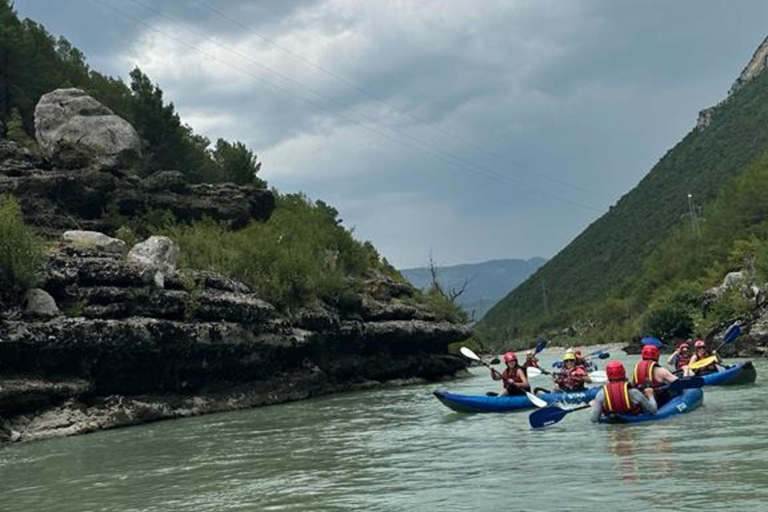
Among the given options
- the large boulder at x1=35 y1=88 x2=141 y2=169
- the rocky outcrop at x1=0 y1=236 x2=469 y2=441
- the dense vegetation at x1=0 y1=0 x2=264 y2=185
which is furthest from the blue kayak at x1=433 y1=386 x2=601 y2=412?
the dense vegetation at x1=0 y1=0 x2=264 y2=185

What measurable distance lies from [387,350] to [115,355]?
51.9 ft

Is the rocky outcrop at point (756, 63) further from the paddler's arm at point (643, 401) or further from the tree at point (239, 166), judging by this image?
the paddler's arm at point (643, 401)

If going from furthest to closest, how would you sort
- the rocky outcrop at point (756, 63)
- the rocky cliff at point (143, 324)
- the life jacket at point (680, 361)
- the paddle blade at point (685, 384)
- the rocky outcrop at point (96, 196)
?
1. the rocky outcrop at point (756, 63)
2. the rocky outcrop at point (96, 196)
3. the rocky cliff at point (143, 324)
4. the life jacket at point (680, 361)
5. the paddle blade at point (685, 384)

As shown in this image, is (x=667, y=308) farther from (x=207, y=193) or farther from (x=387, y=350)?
(x=207, y=193)

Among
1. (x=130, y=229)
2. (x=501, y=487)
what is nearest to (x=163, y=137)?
(x=130, y=229)

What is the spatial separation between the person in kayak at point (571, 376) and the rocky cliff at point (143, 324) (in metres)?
11.6

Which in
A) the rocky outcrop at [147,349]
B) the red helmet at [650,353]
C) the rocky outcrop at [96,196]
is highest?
the rocky outcrop at [96,196]

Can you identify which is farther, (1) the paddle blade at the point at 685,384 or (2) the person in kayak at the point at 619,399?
(1) the paddle blade at the point at 685,384

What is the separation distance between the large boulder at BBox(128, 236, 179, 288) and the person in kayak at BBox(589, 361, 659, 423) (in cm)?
1534

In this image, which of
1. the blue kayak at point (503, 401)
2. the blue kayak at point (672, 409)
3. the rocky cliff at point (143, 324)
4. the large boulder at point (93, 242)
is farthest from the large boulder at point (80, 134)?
the blue kayak at point (672, 409)

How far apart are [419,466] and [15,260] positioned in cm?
1477

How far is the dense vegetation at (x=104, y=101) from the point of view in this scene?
4234cm

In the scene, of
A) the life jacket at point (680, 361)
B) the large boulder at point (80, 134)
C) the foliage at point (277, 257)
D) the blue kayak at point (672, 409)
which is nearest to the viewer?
the blue kayak at point (672, 409)

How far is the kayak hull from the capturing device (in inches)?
807
